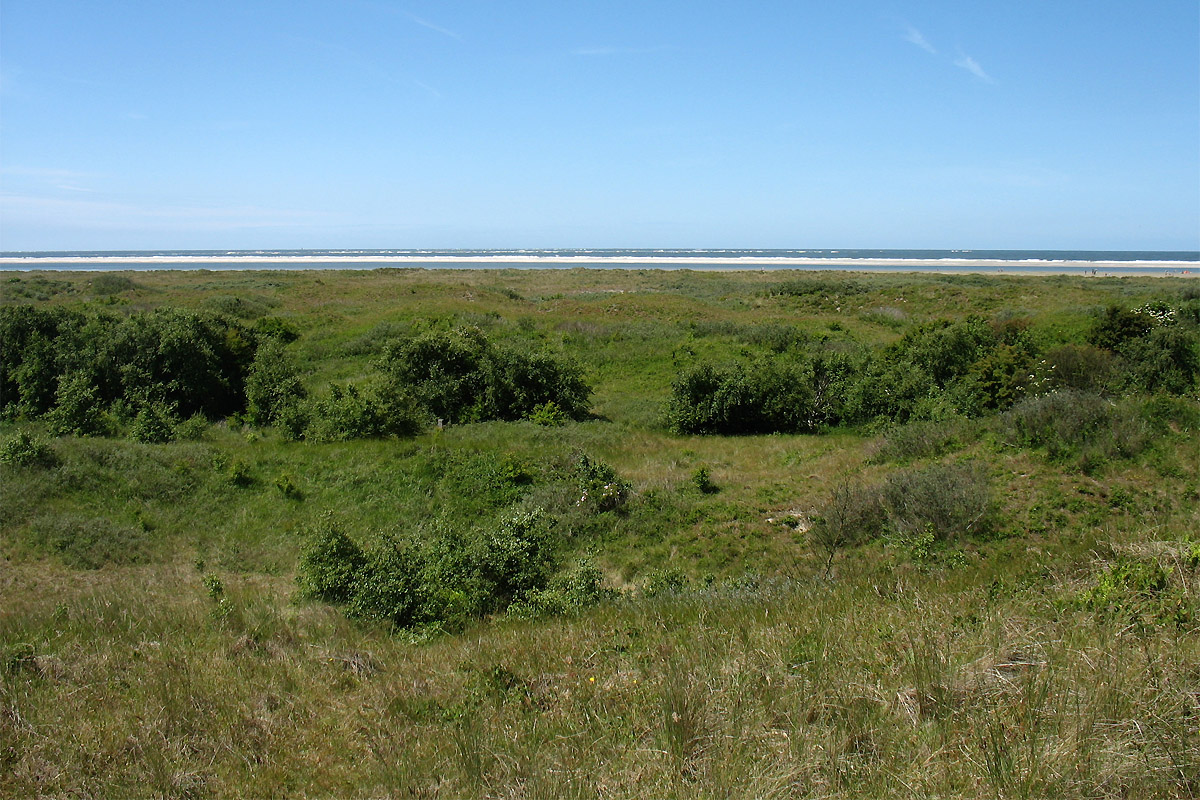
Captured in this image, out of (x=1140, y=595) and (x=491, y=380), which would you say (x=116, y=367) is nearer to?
(x=491, y=380)

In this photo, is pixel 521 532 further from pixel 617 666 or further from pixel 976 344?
pixel 976 344

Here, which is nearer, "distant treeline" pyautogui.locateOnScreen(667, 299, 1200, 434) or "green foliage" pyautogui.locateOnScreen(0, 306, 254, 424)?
"distant treeline" pyautogui.locateOnScreen(667, 299, 1200, 434)

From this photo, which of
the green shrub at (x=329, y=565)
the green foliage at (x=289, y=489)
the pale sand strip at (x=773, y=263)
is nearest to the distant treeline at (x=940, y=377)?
the green foliage at (x=289, y=489)

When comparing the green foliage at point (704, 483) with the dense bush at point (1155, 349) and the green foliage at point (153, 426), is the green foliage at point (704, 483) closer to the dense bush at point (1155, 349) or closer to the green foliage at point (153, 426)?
the dense bush at point (1155, 349)

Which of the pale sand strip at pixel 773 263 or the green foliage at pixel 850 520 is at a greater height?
the pale sand strip at pixel 773 263

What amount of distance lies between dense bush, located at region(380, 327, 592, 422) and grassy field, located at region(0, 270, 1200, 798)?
21.3 ft

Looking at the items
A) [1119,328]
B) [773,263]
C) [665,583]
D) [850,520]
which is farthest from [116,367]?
[773,263]

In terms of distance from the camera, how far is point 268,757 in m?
4.25

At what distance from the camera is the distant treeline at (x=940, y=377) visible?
19.2m

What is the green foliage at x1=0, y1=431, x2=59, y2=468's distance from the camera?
14477 mm

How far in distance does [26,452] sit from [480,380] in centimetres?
1204

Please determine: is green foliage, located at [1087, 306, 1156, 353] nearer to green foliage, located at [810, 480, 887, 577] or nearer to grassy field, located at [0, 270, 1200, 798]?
grassy field, located at [0, 270, 1200, 798]

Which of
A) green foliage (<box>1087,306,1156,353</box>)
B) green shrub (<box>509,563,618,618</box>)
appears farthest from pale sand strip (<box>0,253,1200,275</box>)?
green shrub (<box>509,563,618,618</box>)

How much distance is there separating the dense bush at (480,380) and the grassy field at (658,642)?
649cm
